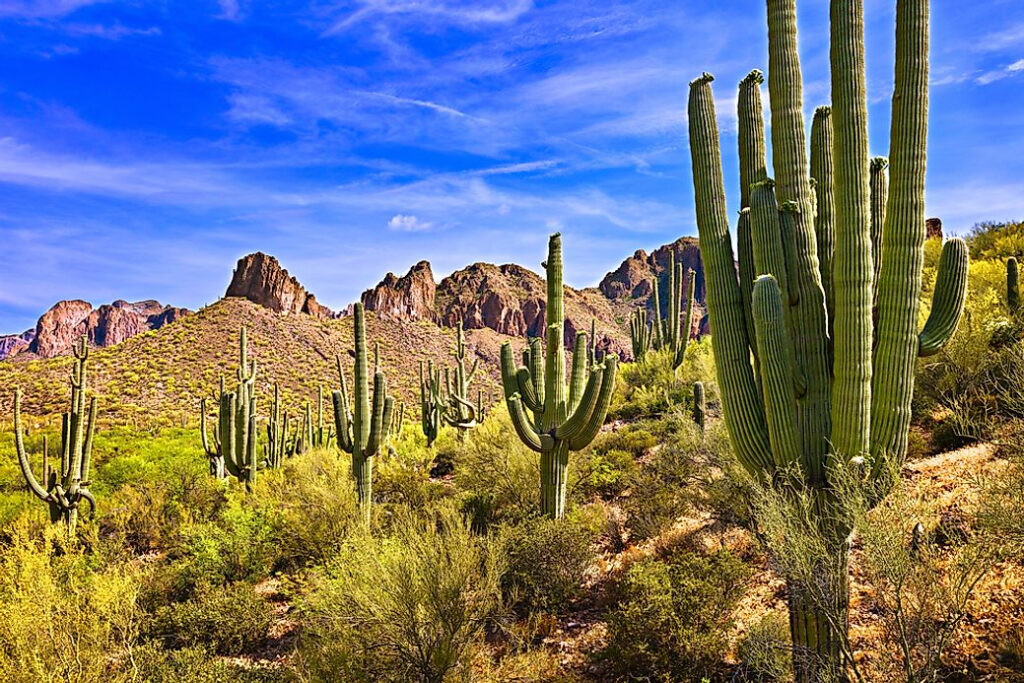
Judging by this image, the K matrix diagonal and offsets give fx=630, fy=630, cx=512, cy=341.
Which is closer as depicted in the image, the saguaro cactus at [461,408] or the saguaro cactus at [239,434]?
the saguaro cactus at [239,434]

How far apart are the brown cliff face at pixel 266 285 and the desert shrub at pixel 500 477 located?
170ft

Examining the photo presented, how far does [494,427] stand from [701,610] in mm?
10216

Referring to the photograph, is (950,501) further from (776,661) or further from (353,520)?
(353,520)

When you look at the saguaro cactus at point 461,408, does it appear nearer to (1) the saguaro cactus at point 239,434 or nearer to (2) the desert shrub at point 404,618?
(1) the saguaro cactus at point 239,434

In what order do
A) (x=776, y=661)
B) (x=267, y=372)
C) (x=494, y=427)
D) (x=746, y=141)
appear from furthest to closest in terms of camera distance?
(x=267, y=372), (x=494, y=427), (x=746, y=141), (x=776, y=661)

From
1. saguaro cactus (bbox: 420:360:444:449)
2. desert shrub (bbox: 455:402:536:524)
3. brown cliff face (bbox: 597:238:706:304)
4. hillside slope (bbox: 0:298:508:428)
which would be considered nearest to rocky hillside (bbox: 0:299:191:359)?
hillside slope (bbox: 0:298:508:428)

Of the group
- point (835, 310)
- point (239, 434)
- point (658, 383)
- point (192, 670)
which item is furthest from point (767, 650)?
point (658, 383)

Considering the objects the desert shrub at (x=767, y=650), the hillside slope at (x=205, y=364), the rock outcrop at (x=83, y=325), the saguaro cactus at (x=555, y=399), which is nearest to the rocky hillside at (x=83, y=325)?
the rock outcrop at (x=83, y=325)

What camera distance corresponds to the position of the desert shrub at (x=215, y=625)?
8.58 m

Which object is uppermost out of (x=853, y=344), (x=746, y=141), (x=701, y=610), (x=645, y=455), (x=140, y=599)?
(x=746, y=141)

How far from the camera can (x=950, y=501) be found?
25.6 ft

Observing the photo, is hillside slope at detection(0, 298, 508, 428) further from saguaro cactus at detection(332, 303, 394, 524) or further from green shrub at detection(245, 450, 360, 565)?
saguaro cactus at detection(332, 303, 394, 524)

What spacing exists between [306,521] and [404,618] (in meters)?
6.21

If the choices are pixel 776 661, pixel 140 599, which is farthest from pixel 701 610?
pixel 140 599
